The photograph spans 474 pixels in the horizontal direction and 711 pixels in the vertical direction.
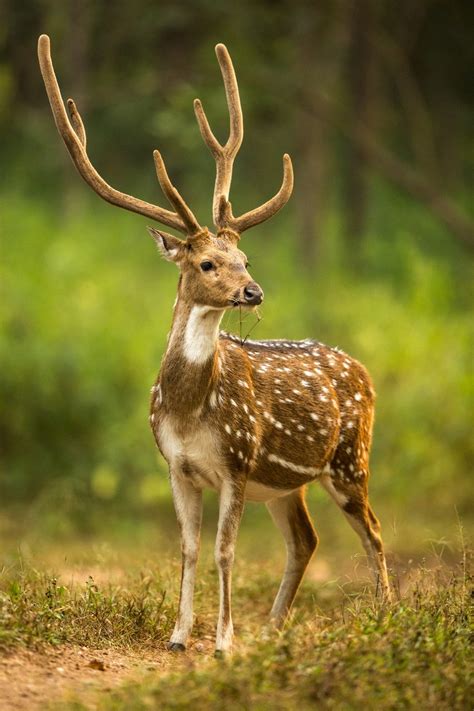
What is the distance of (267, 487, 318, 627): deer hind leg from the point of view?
28.0 ft

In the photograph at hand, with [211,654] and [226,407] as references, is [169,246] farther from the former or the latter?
[211,654]

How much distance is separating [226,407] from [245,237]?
17.1 metres

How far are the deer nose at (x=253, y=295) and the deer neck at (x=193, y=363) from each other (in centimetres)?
33

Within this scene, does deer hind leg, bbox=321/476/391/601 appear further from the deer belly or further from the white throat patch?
the white throat patch

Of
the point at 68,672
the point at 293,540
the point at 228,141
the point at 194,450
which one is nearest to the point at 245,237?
the point at 228,141

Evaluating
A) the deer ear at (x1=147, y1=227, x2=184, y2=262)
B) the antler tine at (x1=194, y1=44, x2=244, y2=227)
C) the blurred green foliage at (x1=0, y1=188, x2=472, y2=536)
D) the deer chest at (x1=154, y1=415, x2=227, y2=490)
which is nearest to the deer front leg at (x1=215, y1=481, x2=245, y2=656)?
the deer chest at (x1=154, y1=415, x2=227, y2=490)

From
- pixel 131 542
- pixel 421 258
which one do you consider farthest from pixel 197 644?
pixel 421 258

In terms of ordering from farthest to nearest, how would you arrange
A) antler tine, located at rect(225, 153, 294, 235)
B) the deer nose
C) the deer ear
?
antler tine, located at rect(225, 153, 294, 235) < the deer ear < the deer nose

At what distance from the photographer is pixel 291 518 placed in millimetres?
8703

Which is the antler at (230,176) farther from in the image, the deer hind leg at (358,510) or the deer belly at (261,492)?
the deer hind leg at (358,510)

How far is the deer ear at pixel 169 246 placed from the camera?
24.8 ft

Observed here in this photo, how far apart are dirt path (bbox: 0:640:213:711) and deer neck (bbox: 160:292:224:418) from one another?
1.44 meters

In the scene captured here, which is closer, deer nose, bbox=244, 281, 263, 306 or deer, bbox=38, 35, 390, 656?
deer nose, bbox=244, 281, 263, 306

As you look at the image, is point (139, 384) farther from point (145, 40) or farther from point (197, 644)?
point (145, 40)
